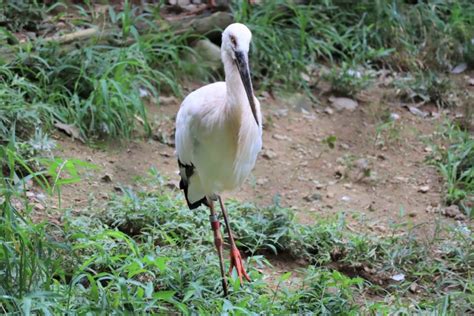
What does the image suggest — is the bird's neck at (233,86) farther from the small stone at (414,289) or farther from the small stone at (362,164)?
the small stone at (362,164)

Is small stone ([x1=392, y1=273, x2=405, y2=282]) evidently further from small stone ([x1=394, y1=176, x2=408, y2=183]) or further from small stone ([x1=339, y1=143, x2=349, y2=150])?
small stone ([x1=339, y1=143, x2=349, y2=150])

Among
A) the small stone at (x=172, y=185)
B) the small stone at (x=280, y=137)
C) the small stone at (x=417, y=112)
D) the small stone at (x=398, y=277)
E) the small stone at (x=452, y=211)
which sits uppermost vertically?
the small stone at (x=417, y=112)

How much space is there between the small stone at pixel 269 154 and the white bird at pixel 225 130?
155 centimetres

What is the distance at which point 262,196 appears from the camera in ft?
19.8

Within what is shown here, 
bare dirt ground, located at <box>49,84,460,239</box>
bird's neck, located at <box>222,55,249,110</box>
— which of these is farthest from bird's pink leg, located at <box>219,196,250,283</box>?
bird's neck, located at <box>222,55,249,110</box>

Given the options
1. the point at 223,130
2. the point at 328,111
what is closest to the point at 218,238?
the point at 223,130

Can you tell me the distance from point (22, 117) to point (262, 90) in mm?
2188

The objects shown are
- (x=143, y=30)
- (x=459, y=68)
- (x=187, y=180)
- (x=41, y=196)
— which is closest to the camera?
(x=187, y=180)

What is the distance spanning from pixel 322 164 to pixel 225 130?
2.17 meters

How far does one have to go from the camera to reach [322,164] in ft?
21.5

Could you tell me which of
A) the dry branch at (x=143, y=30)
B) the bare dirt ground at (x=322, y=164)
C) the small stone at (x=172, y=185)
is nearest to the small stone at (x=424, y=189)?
the bare dirt ground at (x=322, y=164)

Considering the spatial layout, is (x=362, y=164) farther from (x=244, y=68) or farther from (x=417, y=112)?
(x=244, y=68)

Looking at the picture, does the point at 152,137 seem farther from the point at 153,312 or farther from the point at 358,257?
the point at 153,312

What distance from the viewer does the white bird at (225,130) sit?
→ 4.39 metres
